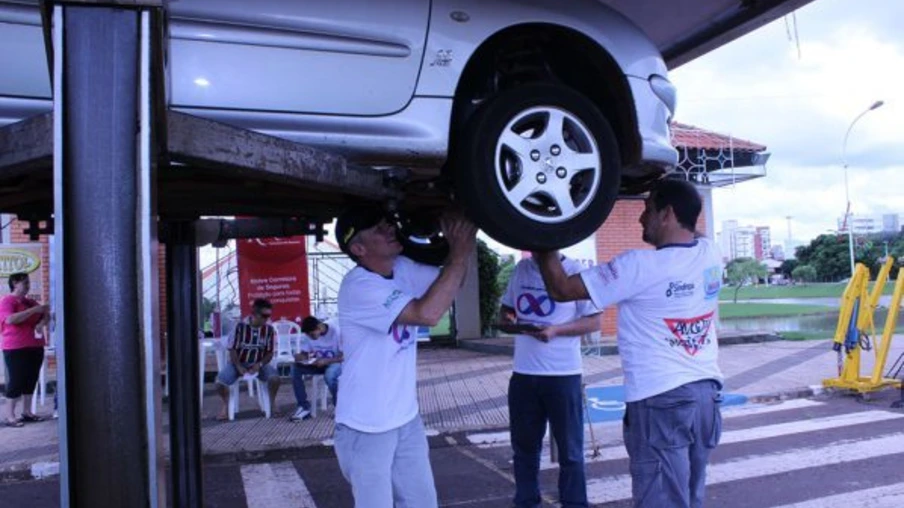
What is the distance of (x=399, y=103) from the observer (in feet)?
9.77

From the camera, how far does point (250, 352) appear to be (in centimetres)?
891

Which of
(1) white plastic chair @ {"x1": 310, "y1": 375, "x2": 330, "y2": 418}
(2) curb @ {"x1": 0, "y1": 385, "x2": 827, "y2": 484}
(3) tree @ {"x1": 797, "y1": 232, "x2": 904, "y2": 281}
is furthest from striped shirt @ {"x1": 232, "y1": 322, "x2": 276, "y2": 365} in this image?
(3) tree @ {"x1": 797, "y1": 232, "x2": 904, "y2": 281}

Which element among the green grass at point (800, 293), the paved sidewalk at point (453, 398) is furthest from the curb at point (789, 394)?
the green grass at point (800, 293)

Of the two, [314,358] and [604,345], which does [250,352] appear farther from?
[604,345]

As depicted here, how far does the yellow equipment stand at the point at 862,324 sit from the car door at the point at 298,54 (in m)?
7.55

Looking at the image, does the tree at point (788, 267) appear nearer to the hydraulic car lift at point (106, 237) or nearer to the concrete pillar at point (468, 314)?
the concrete pillar at point (468, 314)

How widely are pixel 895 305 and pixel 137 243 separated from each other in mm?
9417

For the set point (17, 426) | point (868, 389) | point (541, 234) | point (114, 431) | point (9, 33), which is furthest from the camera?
point (868, 389)

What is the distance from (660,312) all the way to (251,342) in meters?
6.63

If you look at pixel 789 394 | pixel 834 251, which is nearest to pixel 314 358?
pixel 789 394

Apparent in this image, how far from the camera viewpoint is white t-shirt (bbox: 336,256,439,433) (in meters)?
2.95

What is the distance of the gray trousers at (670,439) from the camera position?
2955mm

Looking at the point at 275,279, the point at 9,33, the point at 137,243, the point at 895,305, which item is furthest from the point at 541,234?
the point at 275,279

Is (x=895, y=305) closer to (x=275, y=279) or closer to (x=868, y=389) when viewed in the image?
(x=868, y=389)
